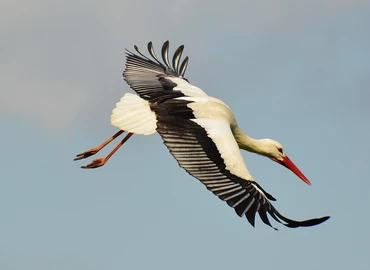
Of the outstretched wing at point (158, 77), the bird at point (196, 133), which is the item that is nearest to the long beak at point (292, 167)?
the bird at point (196, 133)

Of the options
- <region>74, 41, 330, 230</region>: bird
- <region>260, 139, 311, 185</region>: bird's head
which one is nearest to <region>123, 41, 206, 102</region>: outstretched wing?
<region>74, 41, 330, 230</region>: bird

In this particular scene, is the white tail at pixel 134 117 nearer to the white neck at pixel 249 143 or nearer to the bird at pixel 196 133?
the bird at pixel 196 133

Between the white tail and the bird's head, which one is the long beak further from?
the white tail

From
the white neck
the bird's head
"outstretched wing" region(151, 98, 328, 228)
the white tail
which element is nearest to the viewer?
"outstretched wing" region(151, 98, 328, 228)

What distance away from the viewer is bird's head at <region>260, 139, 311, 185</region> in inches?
530

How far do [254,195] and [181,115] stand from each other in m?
1.62

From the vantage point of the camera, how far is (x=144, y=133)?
12391mm

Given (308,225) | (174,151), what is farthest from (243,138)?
(308,225)

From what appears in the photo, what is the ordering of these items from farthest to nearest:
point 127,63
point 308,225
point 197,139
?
point 127,63
point 197,139
point 308,225

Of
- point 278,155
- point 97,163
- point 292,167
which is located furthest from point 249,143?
point 97,163

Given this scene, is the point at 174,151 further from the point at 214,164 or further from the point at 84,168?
the point at 84,168

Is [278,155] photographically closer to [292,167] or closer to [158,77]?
[292,167]

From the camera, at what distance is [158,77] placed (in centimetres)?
1398

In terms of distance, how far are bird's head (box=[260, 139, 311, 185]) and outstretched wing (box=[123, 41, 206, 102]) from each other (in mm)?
1144
